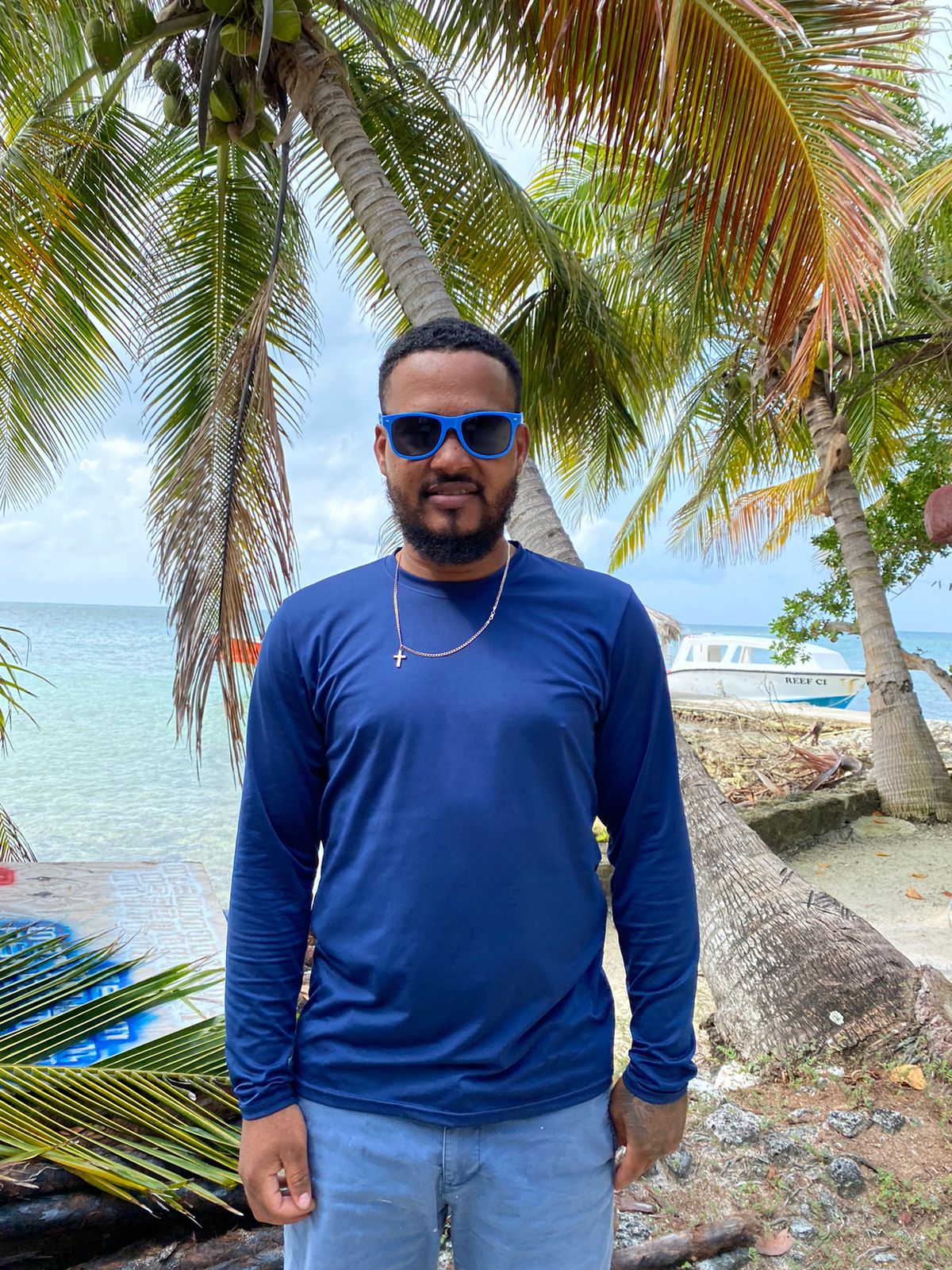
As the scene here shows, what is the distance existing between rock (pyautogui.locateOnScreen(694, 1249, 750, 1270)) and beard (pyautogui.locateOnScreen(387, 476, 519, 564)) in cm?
237

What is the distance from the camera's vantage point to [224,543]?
522cm

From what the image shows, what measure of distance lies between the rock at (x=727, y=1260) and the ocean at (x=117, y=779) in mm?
3507

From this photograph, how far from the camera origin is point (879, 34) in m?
3.86

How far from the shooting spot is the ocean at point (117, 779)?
1381cm

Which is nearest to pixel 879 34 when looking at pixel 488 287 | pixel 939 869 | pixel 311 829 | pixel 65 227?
pixel 488 287

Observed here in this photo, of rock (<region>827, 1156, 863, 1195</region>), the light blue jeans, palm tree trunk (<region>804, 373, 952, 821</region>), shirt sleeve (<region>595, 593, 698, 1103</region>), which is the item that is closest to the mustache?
shirt sleeve (<region>595, 593, 698, 1103</region>)

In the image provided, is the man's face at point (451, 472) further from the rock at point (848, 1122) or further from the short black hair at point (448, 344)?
the rock at point (848, 1122)

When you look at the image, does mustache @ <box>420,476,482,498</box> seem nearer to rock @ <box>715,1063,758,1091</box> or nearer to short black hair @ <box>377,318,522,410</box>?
short black hair @ <box>377,318,522,410</box>

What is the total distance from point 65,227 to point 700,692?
1933 centimetres

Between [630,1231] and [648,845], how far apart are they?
192 cm

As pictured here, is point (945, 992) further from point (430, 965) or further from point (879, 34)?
point (879, 34)

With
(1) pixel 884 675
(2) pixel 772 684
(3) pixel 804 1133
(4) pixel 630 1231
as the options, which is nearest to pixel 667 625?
(1) pixel 884 675

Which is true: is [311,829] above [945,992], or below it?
above

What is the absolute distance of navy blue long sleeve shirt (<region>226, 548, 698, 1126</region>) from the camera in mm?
1484
